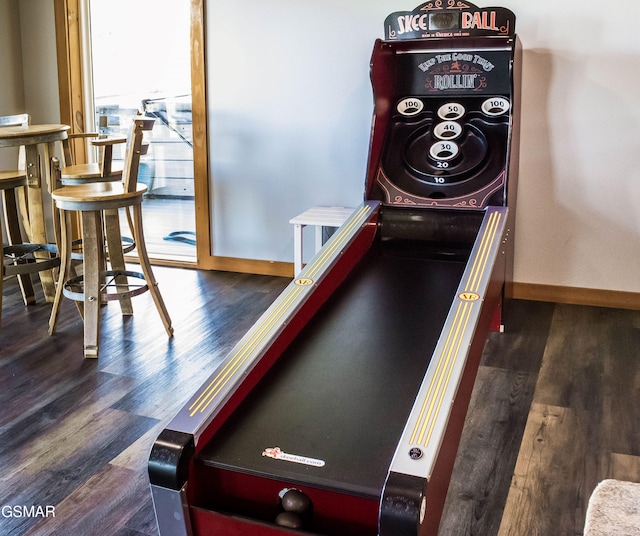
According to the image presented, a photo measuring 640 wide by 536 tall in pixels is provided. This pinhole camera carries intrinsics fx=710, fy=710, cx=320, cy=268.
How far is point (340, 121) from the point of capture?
440 cm

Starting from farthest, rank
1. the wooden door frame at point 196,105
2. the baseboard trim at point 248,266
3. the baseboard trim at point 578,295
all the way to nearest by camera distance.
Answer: the baseboard trim at point 248,266 → the wooden door frame at point 196,105 → the baseboard trim at point 578,295

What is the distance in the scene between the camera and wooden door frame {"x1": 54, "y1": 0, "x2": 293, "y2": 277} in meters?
4.61

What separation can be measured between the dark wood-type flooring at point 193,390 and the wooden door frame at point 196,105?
0.65 meters

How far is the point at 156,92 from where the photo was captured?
4.92m

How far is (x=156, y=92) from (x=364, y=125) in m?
1.55

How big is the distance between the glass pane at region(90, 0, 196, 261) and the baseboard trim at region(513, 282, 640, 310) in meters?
2.31

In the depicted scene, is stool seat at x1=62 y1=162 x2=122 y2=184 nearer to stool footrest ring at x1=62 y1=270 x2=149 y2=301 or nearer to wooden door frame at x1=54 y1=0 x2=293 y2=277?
stool footrest ring at x1=62 y1=270 x2=149 y2=301

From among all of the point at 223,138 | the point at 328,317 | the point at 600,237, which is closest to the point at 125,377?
the point at 328,317

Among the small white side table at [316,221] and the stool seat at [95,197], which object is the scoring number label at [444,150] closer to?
the small white side table at [316,221]

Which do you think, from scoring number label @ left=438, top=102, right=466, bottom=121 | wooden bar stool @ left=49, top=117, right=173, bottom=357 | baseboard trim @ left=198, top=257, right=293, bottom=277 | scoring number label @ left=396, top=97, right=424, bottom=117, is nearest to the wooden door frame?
baseboard trim @ left=198, top=257, right=293, bottom=277

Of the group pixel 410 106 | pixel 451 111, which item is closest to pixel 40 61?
pixel 410 106

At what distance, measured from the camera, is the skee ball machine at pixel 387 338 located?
1.86m

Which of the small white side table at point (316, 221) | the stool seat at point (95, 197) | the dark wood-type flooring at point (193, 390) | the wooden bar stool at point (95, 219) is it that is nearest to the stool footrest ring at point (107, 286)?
the wooden bar stool at point (95, 219)

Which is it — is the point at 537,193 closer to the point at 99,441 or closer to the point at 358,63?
the point at 358,63
